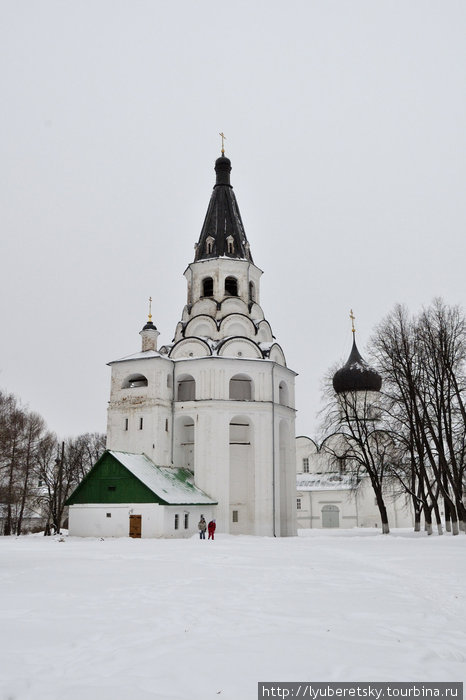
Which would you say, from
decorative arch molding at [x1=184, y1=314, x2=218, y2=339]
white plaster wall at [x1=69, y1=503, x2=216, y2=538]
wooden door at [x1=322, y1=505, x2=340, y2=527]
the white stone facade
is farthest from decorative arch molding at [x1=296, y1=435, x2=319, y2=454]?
white plaster wall at [x1=69, y1=503, x2=216, y2=538]

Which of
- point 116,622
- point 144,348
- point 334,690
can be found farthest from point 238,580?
point 144,348

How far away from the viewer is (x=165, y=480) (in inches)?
1273

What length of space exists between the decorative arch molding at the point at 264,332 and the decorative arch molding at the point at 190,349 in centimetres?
407

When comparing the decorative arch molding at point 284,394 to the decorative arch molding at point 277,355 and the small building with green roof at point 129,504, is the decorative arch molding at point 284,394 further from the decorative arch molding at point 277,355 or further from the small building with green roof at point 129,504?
the small building with green roof at point 129,504

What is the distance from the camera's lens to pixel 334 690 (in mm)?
5023

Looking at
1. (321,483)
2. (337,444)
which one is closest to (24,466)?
(337,444)

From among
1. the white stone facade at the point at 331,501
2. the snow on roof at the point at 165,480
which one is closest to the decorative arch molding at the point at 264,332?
the snow on roof at the point at 165,480

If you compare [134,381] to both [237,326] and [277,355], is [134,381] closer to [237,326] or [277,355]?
[237,326]

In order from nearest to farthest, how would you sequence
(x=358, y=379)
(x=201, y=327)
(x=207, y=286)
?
(x=201, y=327)
(x=207, y=286)
(x=358, y=379)

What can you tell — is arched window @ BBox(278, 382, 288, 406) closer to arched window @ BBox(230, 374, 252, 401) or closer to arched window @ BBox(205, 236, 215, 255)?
arched window @ BBox(230, 374, 252, 401)

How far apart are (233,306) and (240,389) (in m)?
5.25

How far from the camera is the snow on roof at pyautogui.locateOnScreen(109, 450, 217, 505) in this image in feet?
99.8

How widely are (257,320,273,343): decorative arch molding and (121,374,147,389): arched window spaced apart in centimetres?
756

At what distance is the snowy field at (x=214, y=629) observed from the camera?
524 centimetres
